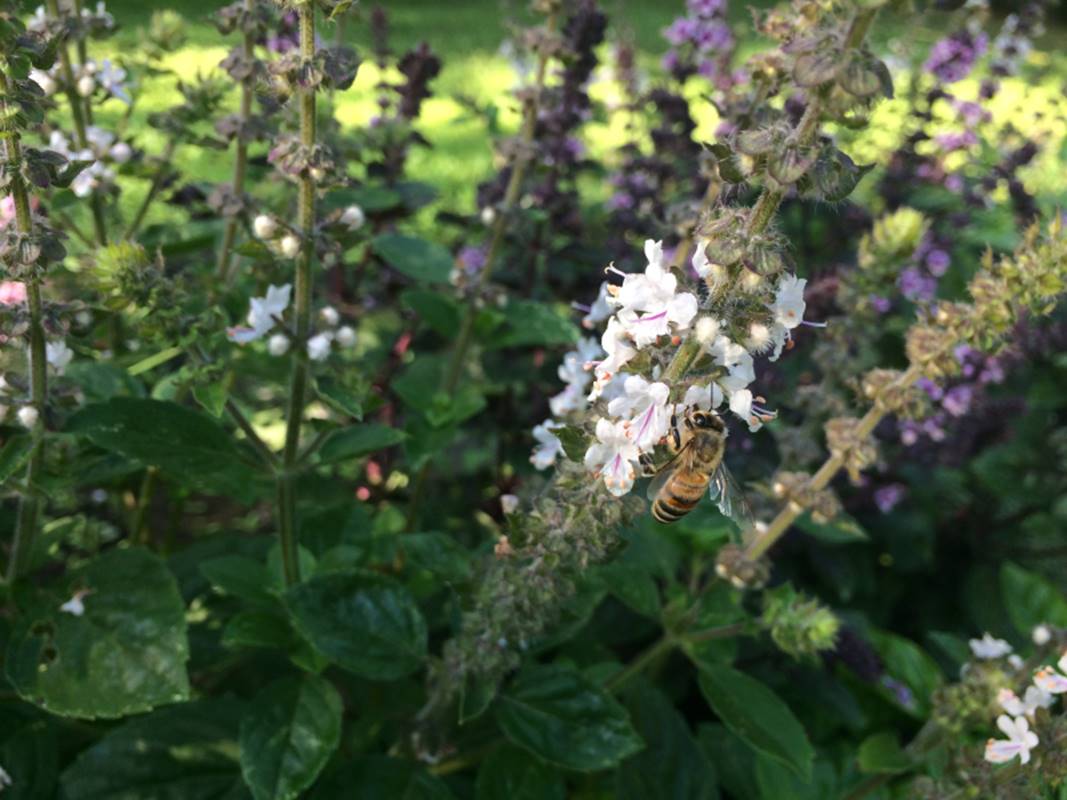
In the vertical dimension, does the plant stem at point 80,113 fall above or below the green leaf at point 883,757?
above

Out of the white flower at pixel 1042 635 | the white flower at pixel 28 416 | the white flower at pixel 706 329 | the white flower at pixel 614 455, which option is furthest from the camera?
the white flower at pixel 1042 635

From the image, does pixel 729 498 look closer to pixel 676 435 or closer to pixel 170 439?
pixel 676 435

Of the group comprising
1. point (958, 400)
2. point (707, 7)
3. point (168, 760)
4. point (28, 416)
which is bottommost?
point (168, 760)

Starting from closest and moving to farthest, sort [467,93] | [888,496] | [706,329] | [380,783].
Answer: [706,329] → [380,783] → [888,496] → [467,93]

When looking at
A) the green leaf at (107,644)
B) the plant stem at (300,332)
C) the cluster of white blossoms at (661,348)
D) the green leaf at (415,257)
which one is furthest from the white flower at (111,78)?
the cluster of white blossoms at (661,348)

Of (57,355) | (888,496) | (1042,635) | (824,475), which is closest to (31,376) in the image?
(57,355)

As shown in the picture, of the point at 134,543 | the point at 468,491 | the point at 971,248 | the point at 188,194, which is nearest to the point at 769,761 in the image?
the point at 468,491

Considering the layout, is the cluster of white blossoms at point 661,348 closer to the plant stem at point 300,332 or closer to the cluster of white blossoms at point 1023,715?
the plant stem at point 300,332
